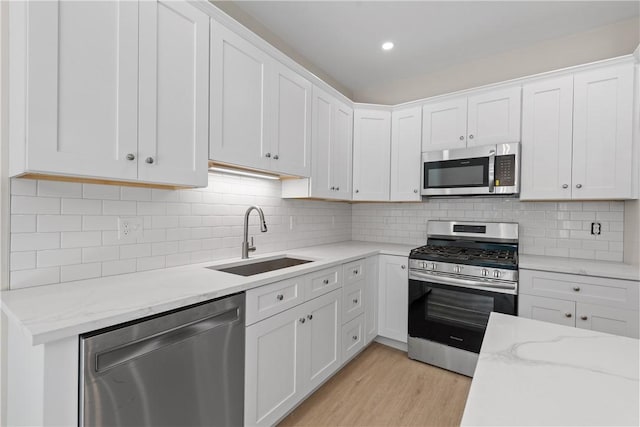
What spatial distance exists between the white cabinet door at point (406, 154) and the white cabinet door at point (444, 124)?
0.07m

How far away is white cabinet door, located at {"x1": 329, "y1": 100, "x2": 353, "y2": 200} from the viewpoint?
2.80 m

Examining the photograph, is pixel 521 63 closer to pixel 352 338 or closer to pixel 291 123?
pixel 291 123

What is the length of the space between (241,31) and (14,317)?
1763 millimetres

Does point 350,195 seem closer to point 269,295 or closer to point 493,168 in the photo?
point 493,168

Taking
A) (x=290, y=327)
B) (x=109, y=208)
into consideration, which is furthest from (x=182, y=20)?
(x=290, y=327)

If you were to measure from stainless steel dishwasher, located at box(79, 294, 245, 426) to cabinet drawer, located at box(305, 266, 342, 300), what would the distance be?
0.58 meters

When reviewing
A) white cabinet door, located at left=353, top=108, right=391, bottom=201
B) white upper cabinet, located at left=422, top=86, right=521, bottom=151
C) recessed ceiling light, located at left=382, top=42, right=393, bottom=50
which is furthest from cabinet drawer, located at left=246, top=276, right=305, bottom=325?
Answer: recessed ceiling light, located at left=382, top=42, right=393, bottom=50

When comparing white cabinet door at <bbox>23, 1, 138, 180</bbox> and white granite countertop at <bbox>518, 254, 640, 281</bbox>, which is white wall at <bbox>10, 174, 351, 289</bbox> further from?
white granite countertop at <bbox>518, 254, 640, 281</bbox>

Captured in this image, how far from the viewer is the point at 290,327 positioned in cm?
183

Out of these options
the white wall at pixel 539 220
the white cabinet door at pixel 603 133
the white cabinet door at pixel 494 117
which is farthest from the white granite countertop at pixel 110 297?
the white cabinet door at pixel 603 133

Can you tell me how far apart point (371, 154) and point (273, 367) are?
7.28ft

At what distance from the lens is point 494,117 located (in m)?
2.61

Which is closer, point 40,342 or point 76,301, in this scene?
point 40,342

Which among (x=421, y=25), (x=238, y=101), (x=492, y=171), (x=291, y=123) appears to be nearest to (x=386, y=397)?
(x=492, y=171)
